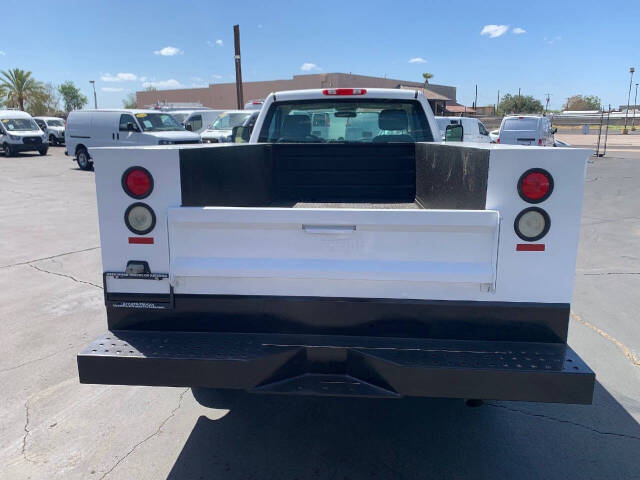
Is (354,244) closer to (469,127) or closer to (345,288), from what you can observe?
(345,288)

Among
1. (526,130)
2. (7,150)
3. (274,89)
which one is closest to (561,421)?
(526,130)

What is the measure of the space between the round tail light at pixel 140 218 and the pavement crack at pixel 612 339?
13.1 ft

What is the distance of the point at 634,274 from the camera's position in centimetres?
674

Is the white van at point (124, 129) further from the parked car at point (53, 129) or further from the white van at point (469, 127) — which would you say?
the parked car at point (53, 129)

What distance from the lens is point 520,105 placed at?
263ft

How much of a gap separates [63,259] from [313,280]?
6.18m

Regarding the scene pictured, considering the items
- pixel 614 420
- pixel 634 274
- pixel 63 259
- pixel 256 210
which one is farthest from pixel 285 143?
pixel 634 274

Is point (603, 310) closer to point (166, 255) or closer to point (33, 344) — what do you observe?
point (166, 255)

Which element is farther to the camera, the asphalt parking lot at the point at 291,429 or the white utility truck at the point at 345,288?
the asphalt parking lot at the point at 291,429

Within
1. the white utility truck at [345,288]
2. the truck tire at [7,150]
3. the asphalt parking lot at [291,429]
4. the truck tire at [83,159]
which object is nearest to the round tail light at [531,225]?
the white utility truck at [345,288]

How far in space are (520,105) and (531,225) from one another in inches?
3383

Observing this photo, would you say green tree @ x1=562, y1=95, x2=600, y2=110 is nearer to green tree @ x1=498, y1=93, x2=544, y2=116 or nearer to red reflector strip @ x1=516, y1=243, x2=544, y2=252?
green tree @ x1=498, y1=93, x2=544, y2=116

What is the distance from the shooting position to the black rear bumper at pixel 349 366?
234cm

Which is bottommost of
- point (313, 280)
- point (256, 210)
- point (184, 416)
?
point (184, 416)
